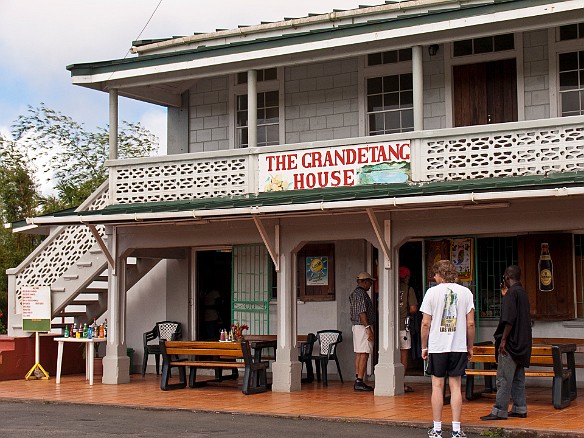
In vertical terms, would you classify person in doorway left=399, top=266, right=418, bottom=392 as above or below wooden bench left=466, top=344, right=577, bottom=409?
above

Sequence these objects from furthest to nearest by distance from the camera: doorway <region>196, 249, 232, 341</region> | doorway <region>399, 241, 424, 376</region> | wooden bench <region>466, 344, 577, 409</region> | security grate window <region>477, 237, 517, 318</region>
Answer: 1. doorway <region>196, 249, 232, 341</region>
2. doorway <region>399, 241, 424, 376</region>
3. security grate window <region>477, 237, 517, 318</region>
4. wooden bench <region>466, 344, 577, 409</region>

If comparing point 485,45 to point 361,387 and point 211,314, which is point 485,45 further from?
point 211,314

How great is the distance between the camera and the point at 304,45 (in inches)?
620

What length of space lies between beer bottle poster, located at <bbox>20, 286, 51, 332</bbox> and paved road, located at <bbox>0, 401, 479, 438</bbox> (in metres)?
4.38

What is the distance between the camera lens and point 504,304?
1217cm

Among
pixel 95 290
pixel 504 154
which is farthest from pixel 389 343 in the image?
pixel 95 290

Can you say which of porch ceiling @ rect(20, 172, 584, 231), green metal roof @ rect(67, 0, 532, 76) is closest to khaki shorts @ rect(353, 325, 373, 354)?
porch ceiling @ rect(20, 172, 584, 231)

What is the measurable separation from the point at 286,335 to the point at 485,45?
5588 millimetres

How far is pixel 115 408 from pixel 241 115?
696 cm

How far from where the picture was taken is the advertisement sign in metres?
15.3

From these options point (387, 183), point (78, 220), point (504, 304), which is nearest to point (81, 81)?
point (78, 220)

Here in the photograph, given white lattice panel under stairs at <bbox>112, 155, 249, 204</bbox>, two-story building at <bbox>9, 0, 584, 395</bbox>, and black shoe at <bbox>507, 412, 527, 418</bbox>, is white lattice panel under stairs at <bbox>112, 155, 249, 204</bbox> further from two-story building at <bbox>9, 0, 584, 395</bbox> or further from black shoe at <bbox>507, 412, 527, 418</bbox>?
black shoe at <bbox>507, 412, 527, 418</bbox>

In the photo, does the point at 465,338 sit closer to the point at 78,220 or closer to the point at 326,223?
the point at 326,223

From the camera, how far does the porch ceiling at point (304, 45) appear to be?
14.3 m
